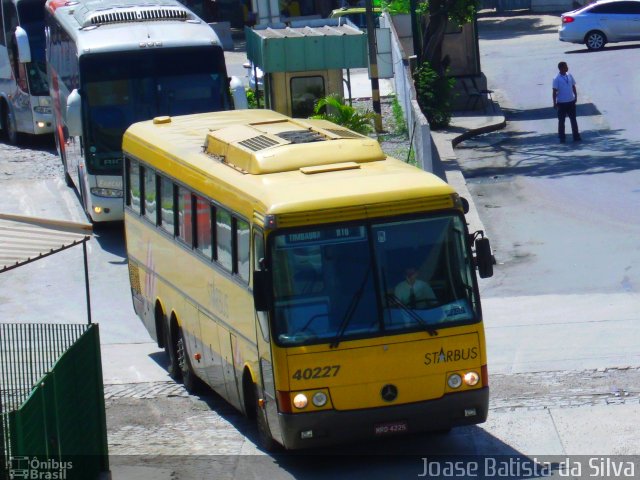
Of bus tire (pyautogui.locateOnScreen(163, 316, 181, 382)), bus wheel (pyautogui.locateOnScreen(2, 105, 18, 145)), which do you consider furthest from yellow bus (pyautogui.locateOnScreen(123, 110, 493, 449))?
bus wheel (pyautogui.locateOnScreen(2, 105, 18, 145))

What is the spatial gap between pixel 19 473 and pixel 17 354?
473cm

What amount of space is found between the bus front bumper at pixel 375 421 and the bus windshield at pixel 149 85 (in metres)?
11.5

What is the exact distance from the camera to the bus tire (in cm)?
1470

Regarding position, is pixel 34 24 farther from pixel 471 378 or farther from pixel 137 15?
pixel 471 378

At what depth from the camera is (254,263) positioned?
11.0m

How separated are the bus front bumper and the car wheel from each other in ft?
116

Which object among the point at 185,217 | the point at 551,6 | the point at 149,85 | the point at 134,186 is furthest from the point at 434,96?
the point at 551,6

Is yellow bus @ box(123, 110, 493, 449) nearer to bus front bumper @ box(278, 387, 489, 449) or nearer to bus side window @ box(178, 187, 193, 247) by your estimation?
bus front bumper @ box(278, 387, 489, 449)

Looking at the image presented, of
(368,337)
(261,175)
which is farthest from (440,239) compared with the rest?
(261,175)

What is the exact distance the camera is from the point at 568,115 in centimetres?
2873

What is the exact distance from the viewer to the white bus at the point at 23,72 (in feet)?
98.2

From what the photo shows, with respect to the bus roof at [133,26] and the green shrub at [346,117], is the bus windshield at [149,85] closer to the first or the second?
the bus roof at [133,26]

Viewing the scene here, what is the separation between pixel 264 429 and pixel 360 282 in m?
1.81

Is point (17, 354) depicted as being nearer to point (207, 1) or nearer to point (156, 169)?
point (156, 169)
